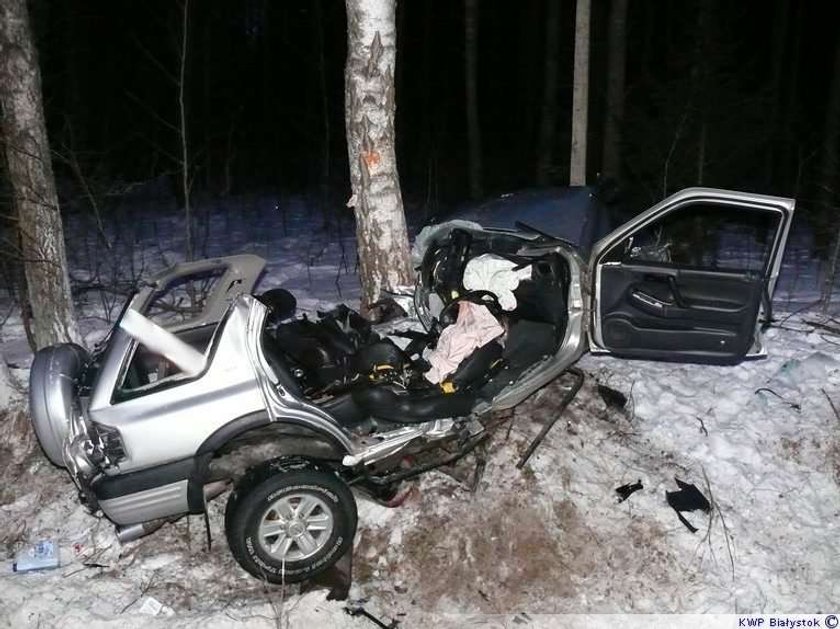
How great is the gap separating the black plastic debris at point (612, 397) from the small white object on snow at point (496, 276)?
1.17m

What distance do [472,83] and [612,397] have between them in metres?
10.5

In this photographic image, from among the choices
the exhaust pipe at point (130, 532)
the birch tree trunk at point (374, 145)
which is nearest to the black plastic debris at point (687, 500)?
the birch tree trunk at point (374, 145)

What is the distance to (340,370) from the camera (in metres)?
5.16

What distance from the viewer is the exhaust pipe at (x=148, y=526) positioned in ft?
14.1

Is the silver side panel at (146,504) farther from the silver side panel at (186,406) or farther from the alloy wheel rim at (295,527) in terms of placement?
the alloy wheel rim at (295,527)

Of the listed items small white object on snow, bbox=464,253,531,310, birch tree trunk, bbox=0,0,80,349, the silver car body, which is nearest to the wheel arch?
the silver car body

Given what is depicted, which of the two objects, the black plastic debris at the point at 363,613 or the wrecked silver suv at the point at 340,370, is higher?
the wrecked silver suv at the point at 340,370

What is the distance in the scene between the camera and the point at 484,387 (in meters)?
5.13

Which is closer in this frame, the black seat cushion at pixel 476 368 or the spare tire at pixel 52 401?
the spare tire at pixel 52 401

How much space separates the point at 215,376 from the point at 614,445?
299cm

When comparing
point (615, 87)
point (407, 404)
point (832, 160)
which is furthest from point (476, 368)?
point (832, 160)

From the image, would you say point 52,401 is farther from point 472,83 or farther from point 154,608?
point 472,83

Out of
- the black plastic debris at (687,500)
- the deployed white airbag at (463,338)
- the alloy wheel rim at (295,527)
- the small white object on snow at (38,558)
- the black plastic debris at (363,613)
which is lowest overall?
the black plastic debris at (363,613)

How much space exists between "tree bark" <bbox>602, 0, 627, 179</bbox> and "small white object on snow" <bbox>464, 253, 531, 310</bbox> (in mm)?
5646
